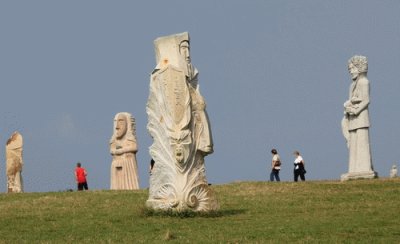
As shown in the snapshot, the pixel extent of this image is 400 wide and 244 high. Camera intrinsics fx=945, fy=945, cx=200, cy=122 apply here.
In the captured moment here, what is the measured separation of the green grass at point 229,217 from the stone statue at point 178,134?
0.47 meters

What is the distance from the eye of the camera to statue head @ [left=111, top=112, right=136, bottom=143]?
42969 millimetres

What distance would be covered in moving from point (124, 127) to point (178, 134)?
62.2 ft

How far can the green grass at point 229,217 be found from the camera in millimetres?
20594

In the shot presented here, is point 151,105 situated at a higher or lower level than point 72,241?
higher

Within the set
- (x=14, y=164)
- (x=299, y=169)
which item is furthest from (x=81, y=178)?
(x=299, y=169)

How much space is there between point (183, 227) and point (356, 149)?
17.9 meters

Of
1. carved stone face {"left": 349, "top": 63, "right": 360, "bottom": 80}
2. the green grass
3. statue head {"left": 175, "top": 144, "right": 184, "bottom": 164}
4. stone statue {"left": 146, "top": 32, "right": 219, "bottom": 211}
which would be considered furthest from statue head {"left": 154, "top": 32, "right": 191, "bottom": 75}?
carved stone face {"left": 349, "top": 63, "right": 360, "bottom": 80}

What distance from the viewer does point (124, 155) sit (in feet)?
141

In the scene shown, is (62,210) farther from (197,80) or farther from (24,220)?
(197,80)

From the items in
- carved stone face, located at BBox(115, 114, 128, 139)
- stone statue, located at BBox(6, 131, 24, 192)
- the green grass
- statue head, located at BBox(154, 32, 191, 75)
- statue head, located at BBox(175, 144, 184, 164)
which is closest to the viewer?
the green grass

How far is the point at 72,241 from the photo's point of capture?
811 inches

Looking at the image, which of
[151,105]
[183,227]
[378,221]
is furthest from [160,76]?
[378,221]

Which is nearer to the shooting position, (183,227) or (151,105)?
(183,227)

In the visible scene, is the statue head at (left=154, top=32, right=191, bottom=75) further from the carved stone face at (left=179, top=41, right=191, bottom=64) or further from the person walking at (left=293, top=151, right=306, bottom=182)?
the person walking at (left=293, top=151, right=306, bottom=182)
